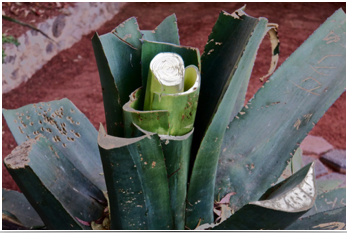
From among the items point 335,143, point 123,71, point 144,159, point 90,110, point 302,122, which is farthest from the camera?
point 90,110

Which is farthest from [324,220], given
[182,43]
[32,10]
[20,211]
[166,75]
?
[32,10]

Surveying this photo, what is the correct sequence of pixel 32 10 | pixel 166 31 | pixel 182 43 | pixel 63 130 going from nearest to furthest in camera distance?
pixel 166 31 → pixel 63 130 → pixel 32 10 → pixel 182 43

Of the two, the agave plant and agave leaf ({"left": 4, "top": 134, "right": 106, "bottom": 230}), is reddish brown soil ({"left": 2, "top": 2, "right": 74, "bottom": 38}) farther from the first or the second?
agave leaf ({"left": 4, "top": 134, "right": 106, "bottom": 230})

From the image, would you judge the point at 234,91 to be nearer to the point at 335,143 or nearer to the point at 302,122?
the point at 302,122

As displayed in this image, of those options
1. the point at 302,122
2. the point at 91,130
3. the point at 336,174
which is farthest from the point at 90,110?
the point at 302,122

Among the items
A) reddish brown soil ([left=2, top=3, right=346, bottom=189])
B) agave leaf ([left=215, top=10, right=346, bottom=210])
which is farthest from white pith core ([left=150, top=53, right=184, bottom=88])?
reddish brown soil ([left=2, top=3, right=346, bottom=189])

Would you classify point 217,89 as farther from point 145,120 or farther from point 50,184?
point 50,184

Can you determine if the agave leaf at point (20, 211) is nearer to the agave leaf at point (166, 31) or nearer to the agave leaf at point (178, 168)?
the agave leaf at point (178, 168)
